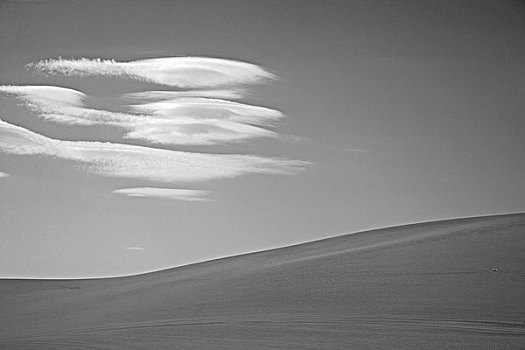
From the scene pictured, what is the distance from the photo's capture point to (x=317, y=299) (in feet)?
20.6

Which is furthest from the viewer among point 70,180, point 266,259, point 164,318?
point 266,259

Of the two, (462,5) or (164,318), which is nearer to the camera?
(164,318)

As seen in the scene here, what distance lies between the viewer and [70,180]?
6559mm

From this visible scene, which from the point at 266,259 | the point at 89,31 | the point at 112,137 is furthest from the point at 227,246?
the point at 89,31

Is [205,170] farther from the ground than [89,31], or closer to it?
closer to it

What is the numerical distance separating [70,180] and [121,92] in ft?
2.95

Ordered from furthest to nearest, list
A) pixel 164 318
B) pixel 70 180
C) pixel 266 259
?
pixel 266 259 < pixel 70 180 < pixel 164 318

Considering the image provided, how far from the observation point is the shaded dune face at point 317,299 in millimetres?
5676

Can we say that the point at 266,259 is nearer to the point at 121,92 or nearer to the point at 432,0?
the point at 121,92

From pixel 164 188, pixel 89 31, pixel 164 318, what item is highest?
pixel 89 31

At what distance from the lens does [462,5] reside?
694 centimetres

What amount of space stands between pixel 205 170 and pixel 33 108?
5.22 feet

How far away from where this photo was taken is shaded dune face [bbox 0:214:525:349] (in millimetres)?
5676

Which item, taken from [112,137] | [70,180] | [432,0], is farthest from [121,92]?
[432,0]
